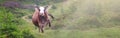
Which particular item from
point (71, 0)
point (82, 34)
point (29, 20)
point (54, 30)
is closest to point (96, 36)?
point (82, 34)

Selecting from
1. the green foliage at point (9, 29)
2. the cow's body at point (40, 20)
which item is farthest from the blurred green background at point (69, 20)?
the cow's body at point (40, 20)

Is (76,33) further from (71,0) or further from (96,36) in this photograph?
(71,0)

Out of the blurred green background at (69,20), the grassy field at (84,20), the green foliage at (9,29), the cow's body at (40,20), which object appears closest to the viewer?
the green foliage at (9,29)

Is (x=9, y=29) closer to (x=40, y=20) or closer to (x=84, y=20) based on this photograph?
(x=40, y=20)

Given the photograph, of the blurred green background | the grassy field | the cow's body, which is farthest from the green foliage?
the grassy field

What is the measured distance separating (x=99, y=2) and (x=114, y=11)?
65 centimetres

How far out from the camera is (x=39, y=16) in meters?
9.12

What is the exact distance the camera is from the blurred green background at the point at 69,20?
9172 mm

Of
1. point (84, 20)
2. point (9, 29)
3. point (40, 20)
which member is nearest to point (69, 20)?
point (84, 20)

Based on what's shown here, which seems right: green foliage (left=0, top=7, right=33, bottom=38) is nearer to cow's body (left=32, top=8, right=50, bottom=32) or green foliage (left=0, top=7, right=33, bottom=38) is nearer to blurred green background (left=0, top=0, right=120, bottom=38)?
blurred green background (left=0, top=0, right=120, bottom=38)

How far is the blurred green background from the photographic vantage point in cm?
917

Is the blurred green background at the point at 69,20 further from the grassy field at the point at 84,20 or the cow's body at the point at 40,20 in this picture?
the cow's body at the point at 40,20

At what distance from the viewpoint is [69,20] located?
35.5ft

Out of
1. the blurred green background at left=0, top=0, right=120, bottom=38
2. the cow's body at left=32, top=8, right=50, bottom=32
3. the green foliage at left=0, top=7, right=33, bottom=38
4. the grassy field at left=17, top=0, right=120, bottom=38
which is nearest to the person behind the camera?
the green foliage at left=0, top=7, right=33, bottom=38
